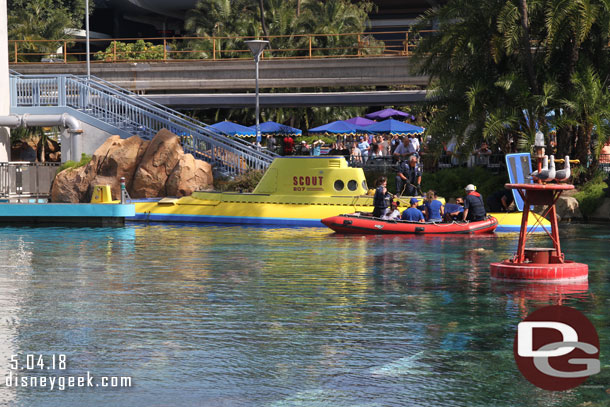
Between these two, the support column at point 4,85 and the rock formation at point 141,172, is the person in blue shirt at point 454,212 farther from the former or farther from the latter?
the support column at point 4,85

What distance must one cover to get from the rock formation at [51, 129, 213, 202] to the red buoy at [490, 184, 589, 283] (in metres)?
20.5

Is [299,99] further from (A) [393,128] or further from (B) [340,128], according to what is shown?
(A) [393,128]

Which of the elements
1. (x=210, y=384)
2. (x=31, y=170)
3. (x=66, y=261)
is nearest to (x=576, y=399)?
(x=210, y=384)

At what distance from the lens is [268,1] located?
2467 inches

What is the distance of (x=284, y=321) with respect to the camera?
1452 centimetres

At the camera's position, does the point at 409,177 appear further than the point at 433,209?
Yes

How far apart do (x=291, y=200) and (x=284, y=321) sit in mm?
17226

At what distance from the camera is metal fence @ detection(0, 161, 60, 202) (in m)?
34.8

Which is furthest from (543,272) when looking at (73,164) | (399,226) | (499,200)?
(73,164)

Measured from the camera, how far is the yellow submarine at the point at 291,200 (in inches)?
1214

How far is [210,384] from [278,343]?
7.38ft

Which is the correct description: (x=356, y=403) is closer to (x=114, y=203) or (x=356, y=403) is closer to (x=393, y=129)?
(x=114, y=203)

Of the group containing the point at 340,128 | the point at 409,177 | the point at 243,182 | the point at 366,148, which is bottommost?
the point at 243,182

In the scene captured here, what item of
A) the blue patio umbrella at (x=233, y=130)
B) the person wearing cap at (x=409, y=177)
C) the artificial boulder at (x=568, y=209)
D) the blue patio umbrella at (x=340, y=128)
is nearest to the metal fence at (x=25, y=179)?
the blue patio umbrella at (x=233, y=130)
